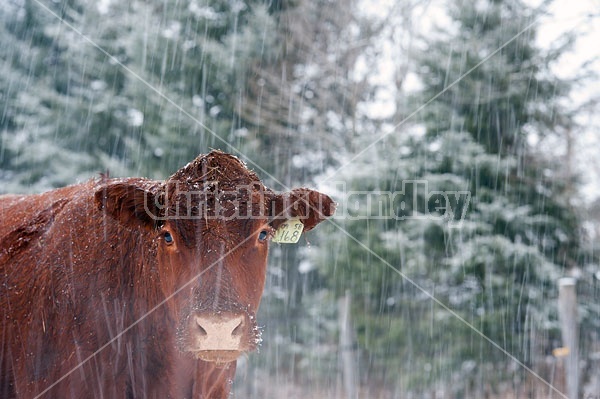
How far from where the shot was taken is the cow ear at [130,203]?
356 centimetres

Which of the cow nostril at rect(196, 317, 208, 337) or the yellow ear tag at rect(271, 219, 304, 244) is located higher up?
the yellow ear tag at rect(271, 219, 304, 244)

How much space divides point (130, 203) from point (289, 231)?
1.13 meters

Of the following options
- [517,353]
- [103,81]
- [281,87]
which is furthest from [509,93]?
[103,81]

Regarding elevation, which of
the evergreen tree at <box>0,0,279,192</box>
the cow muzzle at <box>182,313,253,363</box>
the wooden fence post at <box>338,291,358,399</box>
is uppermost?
the evergreen tree at <box>0,0,279,192</box>

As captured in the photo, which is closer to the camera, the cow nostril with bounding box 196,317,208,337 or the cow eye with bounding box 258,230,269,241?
the cow nostril with bounding box 196,317,208,337

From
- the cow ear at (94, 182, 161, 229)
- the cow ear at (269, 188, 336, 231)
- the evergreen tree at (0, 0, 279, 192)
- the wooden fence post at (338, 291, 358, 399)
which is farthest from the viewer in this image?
the evergreen tree at (0, 0, 279, 192)

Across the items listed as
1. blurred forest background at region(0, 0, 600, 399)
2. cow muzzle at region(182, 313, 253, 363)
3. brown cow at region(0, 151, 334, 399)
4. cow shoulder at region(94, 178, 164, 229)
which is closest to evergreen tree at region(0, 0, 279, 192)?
blurred forest background at region(0, 0, 600, 399)

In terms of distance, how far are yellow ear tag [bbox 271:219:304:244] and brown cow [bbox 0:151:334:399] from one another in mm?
174

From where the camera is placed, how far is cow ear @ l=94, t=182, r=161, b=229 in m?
3.56

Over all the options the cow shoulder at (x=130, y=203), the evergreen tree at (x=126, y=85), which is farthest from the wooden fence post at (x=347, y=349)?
the cow shoulder at (x=130, y=203)

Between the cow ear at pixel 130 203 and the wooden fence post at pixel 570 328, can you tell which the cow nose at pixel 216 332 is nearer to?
the cow ear at pixel 130 203

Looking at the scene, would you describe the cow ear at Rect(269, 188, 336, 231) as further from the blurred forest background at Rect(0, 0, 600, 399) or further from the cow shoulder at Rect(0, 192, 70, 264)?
the blurred forest background at Rect(0, 0, 600, 399)

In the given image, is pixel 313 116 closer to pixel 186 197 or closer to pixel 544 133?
pixel 544 133

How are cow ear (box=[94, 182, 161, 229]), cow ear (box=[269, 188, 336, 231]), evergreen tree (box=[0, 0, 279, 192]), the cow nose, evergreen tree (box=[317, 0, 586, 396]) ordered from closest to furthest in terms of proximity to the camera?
the cow nose < cow ear (box=[94, 182, 161, 229]) < cow ear (box=[269, 188, 336, 231]) < evergreen tree (box=[317, 0, 586, 396]) < evergreen tree (box=[0, 0, 279, 192])
